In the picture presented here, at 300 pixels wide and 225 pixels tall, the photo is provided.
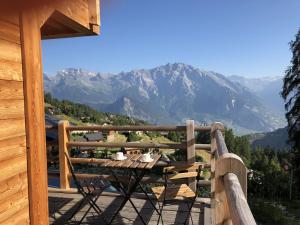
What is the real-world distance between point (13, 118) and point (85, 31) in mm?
1589

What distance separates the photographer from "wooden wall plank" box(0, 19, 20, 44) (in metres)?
2.47

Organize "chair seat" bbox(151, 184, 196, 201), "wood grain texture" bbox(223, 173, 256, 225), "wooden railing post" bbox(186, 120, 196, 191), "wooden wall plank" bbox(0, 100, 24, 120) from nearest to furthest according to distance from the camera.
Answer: "wood grain texture" bbox(223, 173, 256, 225), "wooden wall plank" bbox(0, 100, 24, 120), "chair seat" bbox(151, 184, 196, 201), "wooden railing post" bbox(186, 120, 196, 191)

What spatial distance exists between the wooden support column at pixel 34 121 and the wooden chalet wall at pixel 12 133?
4cm

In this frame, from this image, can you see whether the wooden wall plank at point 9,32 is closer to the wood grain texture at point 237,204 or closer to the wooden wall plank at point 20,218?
the wooden wall plank at point 20,218

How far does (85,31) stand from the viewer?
156 inches

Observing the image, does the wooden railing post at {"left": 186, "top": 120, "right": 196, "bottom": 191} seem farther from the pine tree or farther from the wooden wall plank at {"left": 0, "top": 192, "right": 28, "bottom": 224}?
the pine tree

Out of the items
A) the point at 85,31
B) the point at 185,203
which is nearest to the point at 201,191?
the point at 185,203

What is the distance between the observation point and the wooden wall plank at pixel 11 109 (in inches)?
101

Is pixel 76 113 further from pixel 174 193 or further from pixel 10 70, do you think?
pixel 10 70

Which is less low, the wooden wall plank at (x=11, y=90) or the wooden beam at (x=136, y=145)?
the wooden wall plank at (x=11, y=90)

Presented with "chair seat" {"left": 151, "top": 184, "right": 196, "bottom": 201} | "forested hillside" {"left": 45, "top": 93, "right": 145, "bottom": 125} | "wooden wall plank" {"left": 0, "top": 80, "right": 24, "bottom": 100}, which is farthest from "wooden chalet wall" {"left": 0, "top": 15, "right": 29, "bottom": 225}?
"forested hillside" {"left": 45, "top": 93, "right": 145, "bottom": 125}

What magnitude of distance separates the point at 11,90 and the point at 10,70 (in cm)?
14

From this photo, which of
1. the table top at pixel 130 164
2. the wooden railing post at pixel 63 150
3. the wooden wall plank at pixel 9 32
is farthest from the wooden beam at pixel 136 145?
the wooden wall plank at pixel 9 32

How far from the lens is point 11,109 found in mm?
2670
